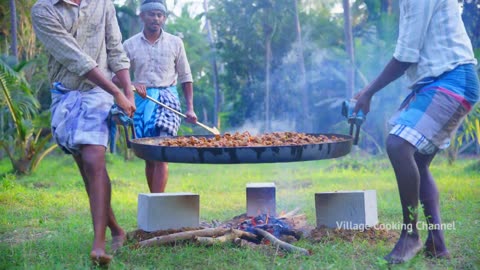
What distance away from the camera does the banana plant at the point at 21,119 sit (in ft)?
24.8

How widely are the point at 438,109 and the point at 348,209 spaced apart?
1.22m

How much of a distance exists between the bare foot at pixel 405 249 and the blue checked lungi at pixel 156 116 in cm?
224

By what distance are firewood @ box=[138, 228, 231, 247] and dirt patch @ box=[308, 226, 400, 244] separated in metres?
0.66

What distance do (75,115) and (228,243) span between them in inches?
50.7

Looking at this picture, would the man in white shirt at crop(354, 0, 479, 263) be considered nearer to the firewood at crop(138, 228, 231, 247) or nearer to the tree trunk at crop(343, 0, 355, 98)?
the firewood at crop(138, 228, 231, 247)

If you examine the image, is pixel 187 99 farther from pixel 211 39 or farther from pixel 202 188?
pixel 211 39

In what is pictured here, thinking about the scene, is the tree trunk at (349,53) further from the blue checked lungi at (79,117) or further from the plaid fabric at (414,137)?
the blue checked lungi at (79,117)

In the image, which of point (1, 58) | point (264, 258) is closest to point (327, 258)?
point (264, 258)

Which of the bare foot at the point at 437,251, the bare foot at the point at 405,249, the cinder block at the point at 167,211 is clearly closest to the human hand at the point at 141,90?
the cinder block at the point at 167,211

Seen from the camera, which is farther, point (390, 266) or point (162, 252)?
point (162, 252)

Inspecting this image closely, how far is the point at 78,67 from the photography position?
10.7ft

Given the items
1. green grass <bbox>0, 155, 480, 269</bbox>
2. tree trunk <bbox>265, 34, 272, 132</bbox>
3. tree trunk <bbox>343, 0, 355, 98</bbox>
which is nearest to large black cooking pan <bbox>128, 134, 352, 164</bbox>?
green grass <bbox>0, 155, 480, 269</bbox>

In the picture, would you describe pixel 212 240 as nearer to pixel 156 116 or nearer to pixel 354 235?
pixel 354 235

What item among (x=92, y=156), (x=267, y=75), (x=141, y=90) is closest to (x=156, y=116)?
(x=141, y=90)
